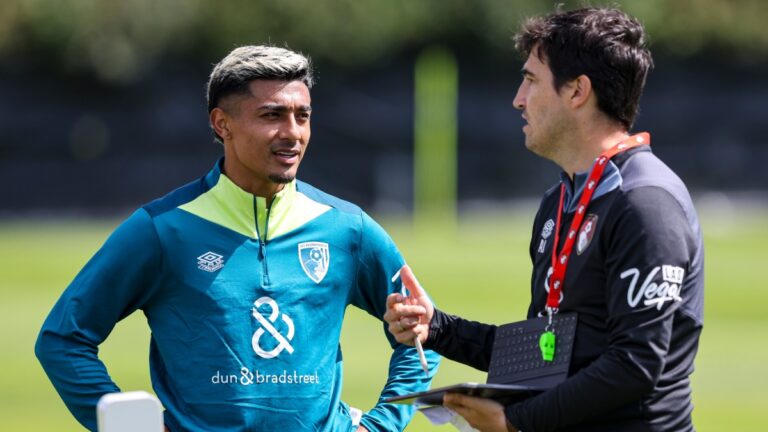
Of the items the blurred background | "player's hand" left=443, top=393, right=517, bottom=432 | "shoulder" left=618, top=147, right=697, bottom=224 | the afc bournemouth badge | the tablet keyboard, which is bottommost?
"player's hand" left=443, top=393, right=517, bottom=432

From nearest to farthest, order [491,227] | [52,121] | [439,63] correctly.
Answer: [491,227]
[52,121]
[439,63]

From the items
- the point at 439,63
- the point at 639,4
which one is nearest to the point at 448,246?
the point at 439,63

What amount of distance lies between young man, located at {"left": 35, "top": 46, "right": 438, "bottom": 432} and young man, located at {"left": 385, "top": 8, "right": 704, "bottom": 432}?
0.31 m

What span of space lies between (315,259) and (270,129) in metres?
0.42

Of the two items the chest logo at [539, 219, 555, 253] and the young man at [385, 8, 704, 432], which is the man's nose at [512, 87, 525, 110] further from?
the chest logo at [539, 219, 555, 253]

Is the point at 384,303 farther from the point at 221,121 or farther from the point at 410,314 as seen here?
the point at 221,121

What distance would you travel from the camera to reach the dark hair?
12.2ft

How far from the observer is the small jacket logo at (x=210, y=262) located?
4.03 metres

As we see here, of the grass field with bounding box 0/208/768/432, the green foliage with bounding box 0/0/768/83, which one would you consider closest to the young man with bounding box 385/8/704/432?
the grass field with bounding box 0/208/768/432

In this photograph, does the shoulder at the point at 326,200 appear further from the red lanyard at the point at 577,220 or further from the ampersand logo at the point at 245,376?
the red lanyard at the point at 577,220

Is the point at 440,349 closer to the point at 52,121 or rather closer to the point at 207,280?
the point at 207,280

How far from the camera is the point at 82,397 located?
399 centimetres

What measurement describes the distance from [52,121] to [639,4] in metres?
14.6

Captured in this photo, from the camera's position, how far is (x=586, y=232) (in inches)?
144
